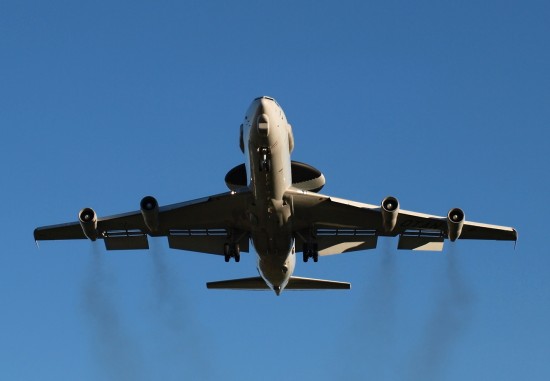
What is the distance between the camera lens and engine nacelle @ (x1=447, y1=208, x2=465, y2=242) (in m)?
54.5

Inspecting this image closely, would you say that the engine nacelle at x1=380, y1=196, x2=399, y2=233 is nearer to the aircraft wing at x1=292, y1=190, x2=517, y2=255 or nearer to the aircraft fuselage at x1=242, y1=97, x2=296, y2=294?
the aircraft wing at x1=292, y1=190, x2=517, y2=255

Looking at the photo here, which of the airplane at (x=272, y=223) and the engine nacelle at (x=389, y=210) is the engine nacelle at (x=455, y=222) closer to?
the airplane at (x=272, y=223)

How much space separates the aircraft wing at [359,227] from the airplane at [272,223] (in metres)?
0.05

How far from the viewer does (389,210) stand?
2130 inches

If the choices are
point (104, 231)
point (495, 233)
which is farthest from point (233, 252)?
point (495, 233)

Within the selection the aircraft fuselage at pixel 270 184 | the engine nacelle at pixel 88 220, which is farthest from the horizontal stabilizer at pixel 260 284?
the engine nacelle at pixel 88 220

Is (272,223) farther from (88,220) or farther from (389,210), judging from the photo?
(88,220)

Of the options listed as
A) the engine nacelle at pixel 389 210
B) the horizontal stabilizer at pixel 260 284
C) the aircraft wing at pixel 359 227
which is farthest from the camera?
the horizontal stabilizer at pixel 260 284

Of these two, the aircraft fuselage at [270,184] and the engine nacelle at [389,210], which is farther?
the engine nacelle at [389,210]

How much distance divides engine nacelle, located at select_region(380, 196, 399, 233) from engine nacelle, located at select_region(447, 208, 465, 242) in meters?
2.64

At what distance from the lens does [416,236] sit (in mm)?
58531

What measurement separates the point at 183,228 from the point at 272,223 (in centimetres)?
650

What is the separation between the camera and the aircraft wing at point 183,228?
56.2 metres

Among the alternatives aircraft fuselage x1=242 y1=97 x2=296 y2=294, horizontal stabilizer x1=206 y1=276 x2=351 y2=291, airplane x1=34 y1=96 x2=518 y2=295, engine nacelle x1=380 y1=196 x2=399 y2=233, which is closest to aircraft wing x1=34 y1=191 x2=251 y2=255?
airplane x1=34 y1=96 x2=518 y2=295
